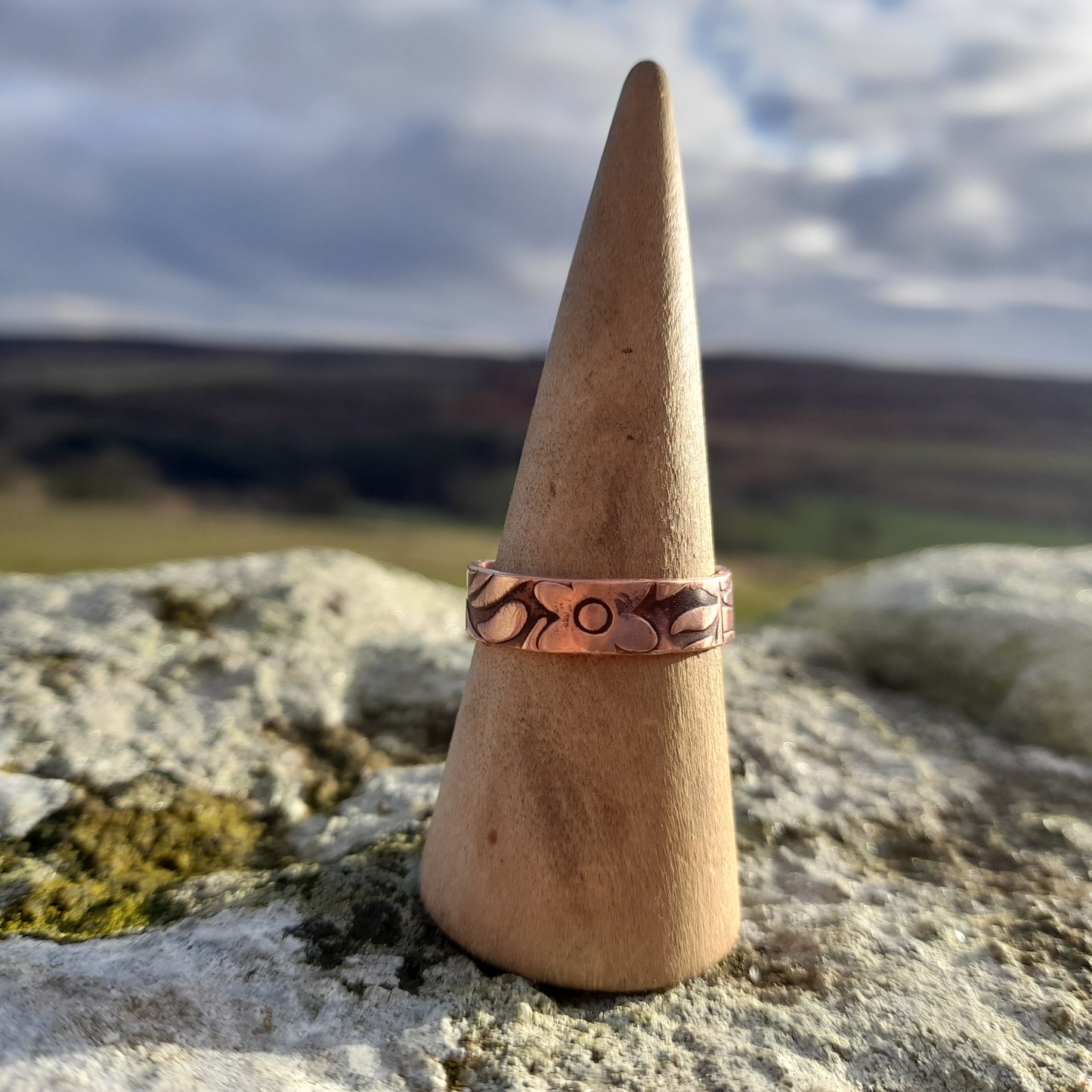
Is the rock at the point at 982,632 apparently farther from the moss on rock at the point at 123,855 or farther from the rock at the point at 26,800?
the rock at the point at 26,800

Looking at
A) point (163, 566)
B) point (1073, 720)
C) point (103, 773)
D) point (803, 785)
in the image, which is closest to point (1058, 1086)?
point (803, 785)

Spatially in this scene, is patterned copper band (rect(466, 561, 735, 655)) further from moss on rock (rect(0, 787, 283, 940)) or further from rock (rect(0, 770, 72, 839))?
rock (rect(0, 770, 72, 839))

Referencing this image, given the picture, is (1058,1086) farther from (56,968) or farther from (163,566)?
(163,566)

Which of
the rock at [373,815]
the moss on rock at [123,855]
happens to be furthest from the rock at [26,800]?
the rock at [373,815]

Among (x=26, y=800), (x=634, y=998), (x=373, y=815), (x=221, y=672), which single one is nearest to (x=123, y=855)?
(x=26, y=800)

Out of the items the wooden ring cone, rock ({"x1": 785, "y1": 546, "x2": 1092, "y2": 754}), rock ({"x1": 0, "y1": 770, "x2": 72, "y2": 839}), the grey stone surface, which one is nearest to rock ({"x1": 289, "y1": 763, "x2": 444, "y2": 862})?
the grey stone surface
